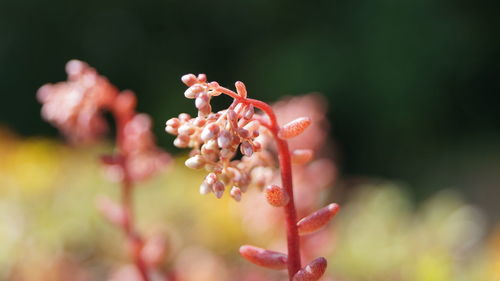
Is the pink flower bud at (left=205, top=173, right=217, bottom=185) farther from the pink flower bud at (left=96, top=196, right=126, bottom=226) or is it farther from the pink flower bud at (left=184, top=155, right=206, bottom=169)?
the pink flower bud at (left=96, top=196, right=126, bottom=226)

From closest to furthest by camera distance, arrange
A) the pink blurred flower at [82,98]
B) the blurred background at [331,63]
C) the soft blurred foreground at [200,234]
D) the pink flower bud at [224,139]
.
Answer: the pink flower bud at [224,139]
the pink blurred flower at [82,98]
the soft blurred foreground at [200,234]
the blurred background at [331,63]

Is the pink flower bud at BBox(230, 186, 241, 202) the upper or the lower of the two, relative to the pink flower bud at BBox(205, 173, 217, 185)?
lower

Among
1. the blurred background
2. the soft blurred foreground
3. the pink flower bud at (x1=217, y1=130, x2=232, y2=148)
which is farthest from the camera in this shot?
the blurred background

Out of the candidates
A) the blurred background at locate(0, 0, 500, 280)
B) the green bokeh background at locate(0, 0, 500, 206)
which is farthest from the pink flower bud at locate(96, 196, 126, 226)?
the green bokeh background at locate(0, 0, 500, 206)

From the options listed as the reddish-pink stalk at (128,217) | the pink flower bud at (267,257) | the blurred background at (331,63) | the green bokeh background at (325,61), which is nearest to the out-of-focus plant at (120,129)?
the reddish-pink stalk at (128,217)

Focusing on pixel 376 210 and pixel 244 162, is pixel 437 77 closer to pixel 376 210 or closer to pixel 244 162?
pixel 376 210

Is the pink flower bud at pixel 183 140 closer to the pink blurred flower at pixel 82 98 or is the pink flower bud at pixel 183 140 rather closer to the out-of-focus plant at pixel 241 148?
the out-of-focus plant at pixel 241 148

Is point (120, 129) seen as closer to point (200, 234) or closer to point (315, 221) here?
point (315, 221)
